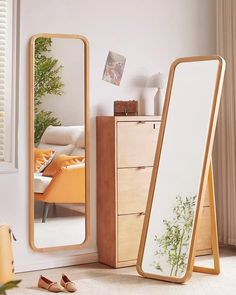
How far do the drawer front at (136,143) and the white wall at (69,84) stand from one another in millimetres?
330

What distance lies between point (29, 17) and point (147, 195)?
154cm

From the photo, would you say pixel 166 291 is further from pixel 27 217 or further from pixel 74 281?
pixel 27 217

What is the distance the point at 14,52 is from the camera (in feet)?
12.5

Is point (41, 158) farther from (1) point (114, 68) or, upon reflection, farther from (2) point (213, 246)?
(2) point (213, 246)

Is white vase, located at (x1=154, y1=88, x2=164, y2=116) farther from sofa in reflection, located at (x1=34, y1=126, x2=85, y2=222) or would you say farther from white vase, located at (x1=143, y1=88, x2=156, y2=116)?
sofa in reflection, located at (x1=34, y1=126, x2=85, y2=222)

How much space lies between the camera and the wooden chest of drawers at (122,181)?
13.1 ft

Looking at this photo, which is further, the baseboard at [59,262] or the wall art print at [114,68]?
the wall art print at [114,68]

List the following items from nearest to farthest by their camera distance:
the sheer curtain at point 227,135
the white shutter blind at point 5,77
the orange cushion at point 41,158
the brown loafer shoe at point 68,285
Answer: the brown loafer shoe at point 68,285, the white shutter blind at point 5,77, the orange cushion at point 41,158, the sheer curtain at point 227,135

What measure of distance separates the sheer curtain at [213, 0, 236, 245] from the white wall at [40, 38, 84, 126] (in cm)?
129

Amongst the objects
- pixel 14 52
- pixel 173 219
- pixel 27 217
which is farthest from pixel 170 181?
pixel 14 52

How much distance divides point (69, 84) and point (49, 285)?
4.73 ft

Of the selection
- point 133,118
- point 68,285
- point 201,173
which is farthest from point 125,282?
point 133,118

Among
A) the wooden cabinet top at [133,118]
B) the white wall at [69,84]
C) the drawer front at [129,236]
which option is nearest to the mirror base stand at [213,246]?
the drawer front at [129,236]

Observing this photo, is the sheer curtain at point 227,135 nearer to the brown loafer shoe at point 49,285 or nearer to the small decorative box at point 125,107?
the small decorative box at point 125,107
